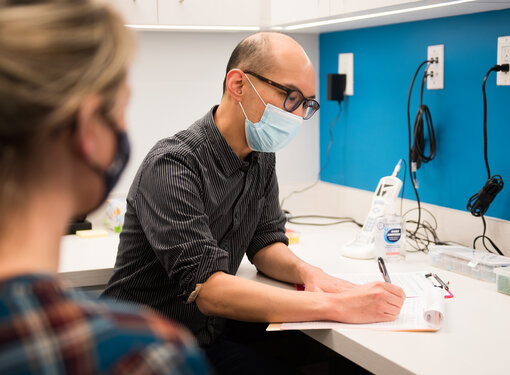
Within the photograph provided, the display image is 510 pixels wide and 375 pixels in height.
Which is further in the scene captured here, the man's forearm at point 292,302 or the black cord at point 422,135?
the black cord at point 422,135

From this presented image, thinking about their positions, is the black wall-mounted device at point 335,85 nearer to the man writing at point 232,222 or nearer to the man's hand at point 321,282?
the man writing at point 232,222

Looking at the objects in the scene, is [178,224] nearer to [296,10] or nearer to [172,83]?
[296,10]

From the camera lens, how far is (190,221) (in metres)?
1.42

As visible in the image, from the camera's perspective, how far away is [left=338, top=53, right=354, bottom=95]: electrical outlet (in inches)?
98.6

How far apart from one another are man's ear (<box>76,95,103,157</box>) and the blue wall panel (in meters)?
1.50

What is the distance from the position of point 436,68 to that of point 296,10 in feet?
1.80

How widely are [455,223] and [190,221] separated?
991 mm

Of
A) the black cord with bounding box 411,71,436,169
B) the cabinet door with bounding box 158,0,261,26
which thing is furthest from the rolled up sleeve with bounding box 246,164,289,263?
the cabinet door with bounding box 158,0,261,26

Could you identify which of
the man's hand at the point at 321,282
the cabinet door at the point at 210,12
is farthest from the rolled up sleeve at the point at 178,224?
the cabinet door at the point at 210,12

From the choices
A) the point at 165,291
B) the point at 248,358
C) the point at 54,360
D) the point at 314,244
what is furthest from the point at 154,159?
the point at 54,360

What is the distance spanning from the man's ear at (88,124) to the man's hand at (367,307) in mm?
852

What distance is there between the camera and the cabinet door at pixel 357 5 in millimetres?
1683

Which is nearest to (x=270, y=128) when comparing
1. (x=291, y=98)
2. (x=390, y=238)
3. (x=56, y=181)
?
(x=291, y=98)

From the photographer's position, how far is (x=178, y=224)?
4.62 feet
